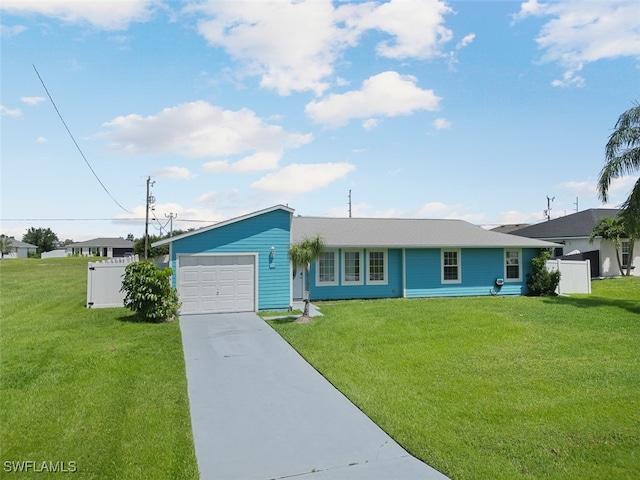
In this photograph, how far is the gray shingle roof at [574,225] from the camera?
29.1 m

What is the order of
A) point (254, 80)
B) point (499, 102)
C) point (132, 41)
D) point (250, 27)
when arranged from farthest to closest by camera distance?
point (499, 102) < point (254, 80) < point (132, 41) < point (250, 27)

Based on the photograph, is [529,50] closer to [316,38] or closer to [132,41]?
[316,38]

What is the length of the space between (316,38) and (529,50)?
772 centimetres

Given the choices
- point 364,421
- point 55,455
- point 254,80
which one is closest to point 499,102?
point 254,80

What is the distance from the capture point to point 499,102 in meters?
15.2

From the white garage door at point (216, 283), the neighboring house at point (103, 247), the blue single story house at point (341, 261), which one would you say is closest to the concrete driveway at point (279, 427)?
the white garage door at point (216, 283)

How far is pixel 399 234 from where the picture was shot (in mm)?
19500

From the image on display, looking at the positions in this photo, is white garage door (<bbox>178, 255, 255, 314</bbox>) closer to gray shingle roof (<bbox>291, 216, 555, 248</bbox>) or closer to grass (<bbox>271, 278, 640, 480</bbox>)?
grass (<bbox>271, 278, 640, 480</bbox>)

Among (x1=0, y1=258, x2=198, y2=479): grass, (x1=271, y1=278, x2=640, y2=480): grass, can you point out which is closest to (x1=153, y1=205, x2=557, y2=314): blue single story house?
(x1=271, y1=278, x2=640, y2=480): grass

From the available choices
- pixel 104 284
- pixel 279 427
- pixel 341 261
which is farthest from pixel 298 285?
pixel 279 427

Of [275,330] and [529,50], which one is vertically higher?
[529,50]

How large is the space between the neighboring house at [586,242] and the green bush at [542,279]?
23.8 ft

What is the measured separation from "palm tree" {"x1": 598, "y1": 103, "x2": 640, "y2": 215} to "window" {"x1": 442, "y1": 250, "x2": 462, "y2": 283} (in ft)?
21.2

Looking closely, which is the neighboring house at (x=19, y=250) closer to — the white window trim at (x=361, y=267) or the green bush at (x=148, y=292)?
the green bush at (x=148, y=292)
